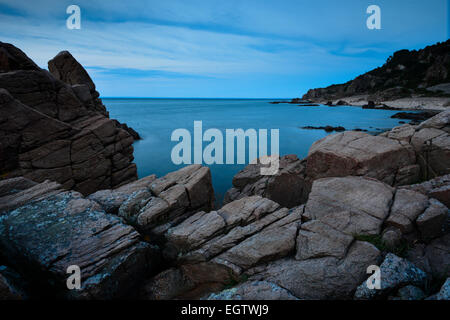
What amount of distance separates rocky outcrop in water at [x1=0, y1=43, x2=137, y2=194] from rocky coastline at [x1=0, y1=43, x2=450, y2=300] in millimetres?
511

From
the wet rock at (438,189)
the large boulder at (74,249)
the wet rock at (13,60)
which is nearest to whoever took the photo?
the large boulder at (74,249)

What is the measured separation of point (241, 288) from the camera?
7.06 metres

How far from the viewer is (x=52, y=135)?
16.8 metres

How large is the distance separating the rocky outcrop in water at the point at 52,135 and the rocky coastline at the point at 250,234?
51cm

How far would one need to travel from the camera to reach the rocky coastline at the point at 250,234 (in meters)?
6.95

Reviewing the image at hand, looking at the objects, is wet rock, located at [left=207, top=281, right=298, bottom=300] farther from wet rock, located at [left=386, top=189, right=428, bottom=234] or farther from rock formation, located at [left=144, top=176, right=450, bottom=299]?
wet rock, located at [left=386, top=189, right=428, bottom=234]

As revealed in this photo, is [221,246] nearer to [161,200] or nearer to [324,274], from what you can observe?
[324,274]

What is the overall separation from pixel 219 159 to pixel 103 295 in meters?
31.3

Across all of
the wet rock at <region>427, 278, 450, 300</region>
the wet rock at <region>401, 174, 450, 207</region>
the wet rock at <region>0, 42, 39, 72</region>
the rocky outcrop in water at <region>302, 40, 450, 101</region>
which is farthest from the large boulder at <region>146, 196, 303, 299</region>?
the rocky outcrop in water at <region>302, 40, 450, 101</region>

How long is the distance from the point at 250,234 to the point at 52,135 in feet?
52.8

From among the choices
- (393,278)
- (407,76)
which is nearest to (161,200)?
(393,278)

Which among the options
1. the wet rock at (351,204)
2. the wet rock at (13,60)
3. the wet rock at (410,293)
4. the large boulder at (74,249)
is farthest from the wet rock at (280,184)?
the wet rock at (13,60)

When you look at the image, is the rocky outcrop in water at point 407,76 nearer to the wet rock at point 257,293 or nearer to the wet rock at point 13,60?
the wet rock at point 257,293
